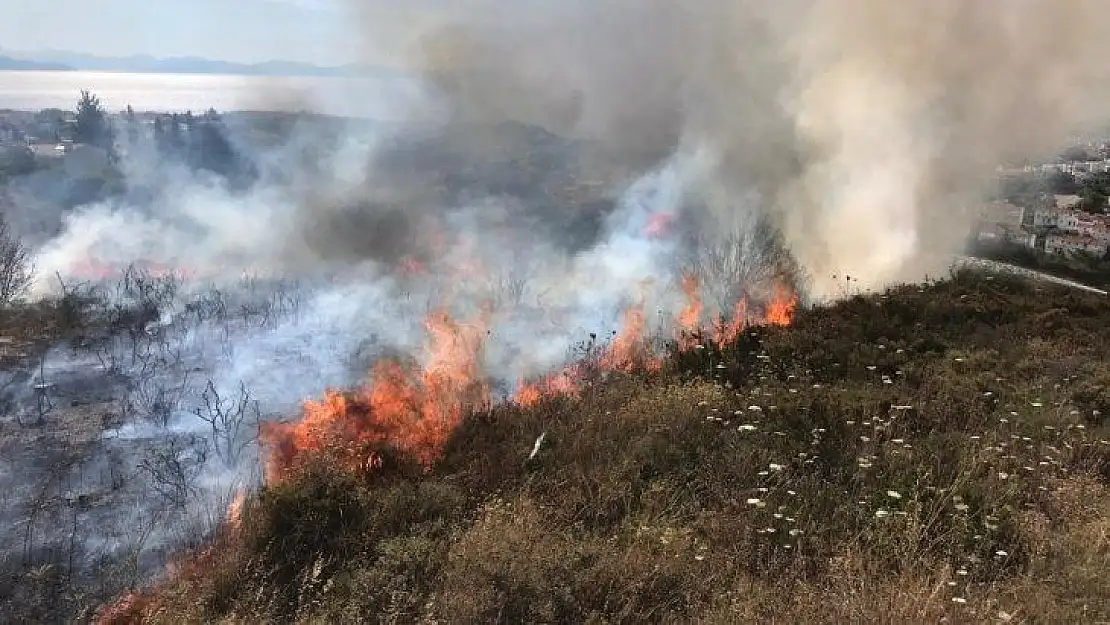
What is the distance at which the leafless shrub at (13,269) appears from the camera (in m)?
12.3

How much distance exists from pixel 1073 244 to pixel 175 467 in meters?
17.8

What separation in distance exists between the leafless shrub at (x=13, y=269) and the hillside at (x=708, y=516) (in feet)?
32.3

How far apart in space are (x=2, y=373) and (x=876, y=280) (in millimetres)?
15236

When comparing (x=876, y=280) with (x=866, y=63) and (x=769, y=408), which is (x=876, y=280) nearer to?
(x=866, y=63)

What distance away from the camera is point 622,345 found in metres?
10.6

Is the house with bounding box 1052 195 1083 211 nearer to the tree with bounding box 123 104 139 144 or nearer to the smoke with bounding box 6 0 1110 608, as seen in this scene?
the smoke with bounding box 6 0 1110 608

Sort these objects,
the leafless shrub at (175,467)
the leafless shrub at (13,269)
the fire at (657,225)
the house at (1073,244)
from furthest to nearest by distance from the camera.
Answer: the house at (1073,244) < the fire at (657,225) < the leafless shrub at (13,269) < the leafless shrub at (175,467)

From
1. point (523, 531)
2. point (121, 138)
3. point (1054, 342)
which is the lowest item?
point (523, 531)

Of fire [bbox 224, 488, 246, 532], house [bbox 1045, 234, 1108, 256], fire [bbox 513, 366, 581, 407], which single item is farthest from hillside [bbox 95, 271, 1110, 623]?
house [bbox 1045, 234, 1108, 256]

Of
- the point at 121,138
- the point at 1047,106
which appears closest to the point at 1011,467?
the point at 1047,106

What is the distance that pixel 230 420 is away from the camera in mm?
7777

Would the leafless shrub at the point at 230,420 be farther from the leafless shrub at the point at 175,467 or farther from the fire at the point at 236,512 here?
the fire at the point at 236,512

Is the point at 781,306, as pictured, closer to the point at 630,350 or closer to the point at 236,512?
the point at 630,350

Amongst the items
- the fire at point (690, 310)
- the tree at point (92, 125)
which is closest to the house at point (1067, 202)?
the fire at point (690, 310)
